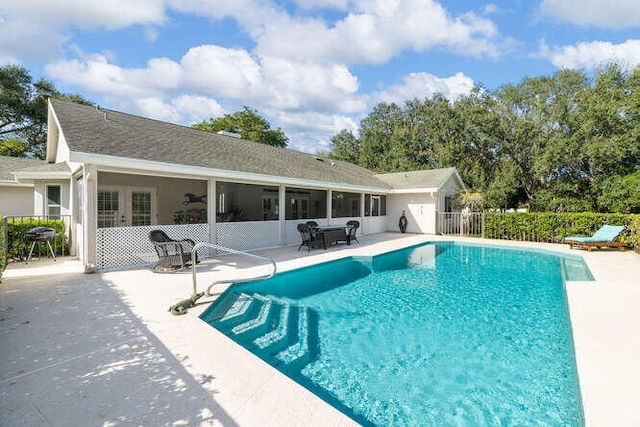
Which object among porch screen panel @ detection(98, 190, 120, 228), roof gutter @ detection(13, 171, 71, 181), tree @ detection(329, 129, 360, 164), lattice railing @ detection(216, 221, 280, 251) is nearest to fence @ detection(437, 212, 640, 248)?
lattice railing @ detection(216, 221, 280, 251)

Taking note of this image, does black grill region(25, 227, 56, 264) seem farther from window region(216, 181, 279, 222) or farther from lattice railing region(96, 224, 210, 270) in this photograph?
window region(216, 181, 279, 222)

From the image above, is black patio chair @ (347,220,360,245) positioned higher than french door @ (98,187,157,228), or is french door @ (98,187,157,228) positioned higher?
french door @ (98,187,157,228)

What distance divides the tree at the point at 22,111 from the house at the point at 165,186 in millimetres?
19117

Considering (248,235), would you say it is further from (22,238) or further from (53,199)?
(53,199)

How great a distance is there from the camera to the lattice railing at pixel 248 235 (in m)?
11.1

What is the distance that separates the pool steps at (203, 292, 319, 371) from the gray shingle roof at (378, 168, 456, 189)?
14.9 m

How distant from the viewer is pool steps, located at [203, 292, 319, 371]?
4582 millimetres

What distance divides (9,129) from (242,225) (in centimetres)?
3122

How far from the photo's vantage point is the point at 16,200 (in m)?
14.4

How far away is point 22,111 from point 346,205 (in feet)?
100

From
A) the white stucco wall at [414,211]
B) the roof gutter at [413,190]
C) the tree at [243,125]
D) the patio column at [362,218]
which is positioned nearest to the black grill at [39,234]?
the patio column at [362,218]

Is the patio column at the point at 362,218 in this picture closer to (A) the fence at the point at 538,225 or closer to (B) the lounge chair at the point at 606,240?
(A) the fence at the point at 538,225

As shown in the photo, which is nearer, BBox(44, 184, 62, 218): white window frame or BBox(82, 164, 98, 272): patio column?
BBox(82, 164, 98, 272): patio column

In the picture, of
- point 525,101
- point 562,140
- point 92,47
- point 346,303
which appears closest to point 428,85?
point 525,101
